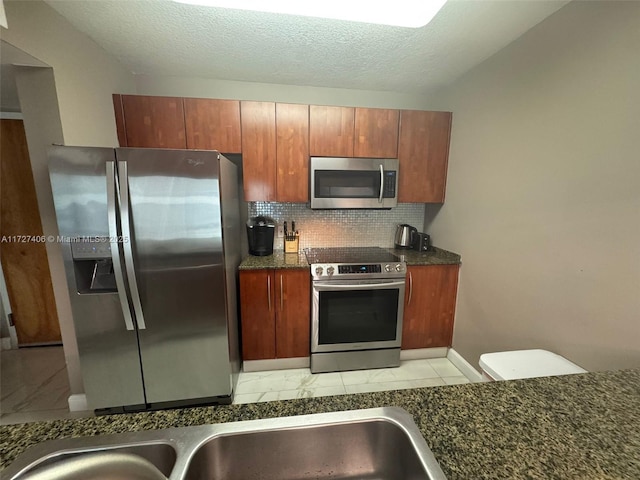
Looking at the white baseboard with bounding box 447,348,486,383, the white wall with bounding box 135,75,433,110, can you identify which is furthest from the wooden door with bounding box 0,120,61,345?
the white baseboard with bounding box 447,348,486,383

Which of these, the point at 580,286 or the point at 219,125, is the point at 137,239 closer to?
the point at 219,125

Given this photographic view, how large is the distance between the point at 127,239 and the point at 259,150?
1.21 metres

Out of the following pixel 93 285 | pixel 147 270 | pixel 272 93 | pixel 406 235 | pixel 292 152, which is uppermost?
pixel 272 93

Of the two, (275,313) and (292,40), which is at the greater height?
(292,40)

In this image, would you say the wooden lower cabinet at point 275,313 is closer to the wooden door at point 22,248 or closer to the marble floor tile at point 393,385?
the marble floor tile at point 393,385

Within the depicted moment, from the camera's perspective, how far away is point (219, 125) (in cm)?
214

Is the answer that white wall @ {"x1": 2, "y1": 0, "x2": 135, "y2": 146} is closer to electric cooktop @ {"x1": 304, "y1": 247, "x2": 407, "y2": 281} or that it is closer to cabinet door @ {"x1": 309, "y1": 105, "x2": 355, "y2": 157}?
cabinet door @ {"x1": 309, "y1": 105, "x2": 355, "y2": 157}

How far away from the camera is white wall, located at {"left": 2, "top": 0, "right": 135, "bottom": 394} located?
1.38 metres

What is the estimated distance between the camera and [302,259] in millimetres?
2307

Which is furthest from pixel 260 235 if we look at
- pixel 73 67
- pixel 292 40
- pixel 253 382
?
pixel 73 67

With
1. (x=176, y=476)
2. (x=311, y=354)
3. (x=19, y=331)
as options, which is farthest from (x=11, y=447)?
(x=19, y=331)

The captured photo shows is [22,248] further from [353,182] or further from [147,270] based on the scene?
[353,182]

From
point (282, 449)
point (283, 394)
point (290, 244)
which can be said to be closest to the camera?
point (282, 449)

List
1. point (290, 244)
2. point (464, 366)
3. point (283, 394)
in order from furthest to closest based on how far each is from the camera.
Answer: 1. point (290, 244)
2. point (464, 366)
3. point (283, 394)
